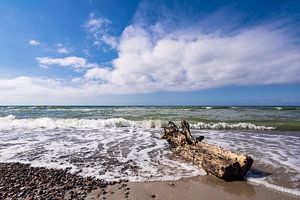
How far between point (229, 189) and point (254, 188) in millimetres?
571

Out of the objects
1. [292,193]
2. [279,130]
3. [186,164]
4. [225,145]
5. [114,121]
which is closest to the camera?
[292,193]

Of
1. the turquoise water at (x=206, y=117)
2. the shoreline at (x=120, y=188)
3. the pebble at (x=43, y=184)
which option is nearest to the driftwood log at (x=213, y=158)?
the shoreline at (x=120, y=188)

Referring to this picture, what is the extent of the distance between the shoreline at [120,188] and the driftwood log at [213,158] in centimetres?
25

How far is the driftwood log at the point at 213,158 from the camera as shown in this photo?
20.1 feet

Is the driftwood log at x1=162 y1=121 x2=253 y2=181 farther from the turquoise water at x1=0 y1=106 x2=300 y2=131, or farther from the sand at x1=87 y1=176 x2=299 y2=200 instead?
the turquoise water at x1=0 y1=106 x2=300 y2=131

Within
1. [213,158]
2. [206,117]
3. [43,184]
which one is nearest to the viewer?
[43,184]

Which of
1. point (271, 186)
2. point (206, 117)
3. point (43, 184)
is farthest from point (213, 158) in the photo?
point (206, 117)

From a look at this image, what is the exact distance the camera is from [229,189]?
5547 millimetres

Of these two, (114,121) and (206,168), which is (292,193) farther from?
(114,121)

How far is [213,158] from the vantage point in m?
6.75

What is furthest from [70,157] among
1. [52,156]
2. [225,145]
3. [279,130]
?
[279,130]

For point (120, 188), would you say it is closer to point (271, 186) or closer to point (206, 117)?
point (271, 186)

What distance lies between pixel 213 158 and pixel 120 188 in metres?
2.70

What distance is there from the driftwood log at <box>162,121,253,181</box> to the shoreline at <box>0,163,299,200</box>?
0.82 ft
